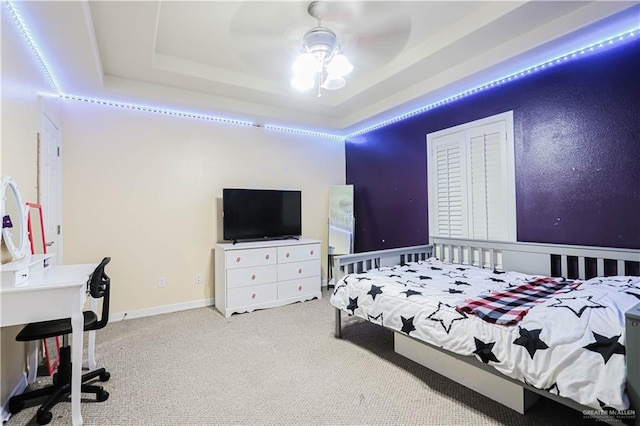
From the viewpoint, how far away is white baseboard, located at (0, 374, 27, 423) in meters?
1.69

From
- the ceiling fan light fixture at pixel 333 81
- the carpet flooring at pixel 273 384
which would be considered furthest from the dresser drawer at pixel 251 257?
the ceiling fan light fixture at pixel 333 81

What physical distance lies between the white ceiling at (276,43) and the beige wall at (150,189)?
33 centimetres

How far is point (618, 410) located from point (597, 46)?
8.25ft

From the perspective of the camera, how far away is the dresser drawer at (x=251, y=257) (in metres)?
Answer: 3.48

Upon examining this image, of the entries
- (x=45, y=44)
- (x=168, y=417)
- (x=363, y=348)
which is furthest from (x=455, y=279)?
(x=45, y=44)

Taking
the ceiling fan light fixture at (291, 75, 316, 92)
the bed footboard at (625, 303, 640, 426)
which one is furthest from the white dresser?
the bed footboard at (625, 303, 640, 426)

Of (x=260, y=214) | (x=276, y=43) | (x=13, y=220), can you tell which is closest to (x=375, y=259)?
(x=260, y=214)

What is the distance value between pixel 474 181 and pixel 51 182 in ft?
13.5

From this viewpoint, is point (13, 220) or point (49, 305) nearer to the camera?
point (49, 305)

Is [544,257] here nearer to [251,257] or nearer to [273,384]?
[273,384]

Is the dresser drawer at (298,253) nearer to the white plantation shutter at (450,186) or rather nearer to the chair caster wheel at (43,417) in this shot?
the white plantation shutter at (450,186)

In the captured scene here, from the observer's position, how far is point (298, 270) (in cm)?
396

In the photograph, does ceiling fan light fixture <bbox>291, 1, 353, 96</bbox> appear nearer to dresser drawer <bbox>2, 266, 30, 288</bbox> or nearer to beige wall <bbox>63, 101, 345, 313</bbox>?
beige wall <bbox>63, 101, 345, 313</bbox>

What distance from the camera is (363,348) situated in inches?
102
